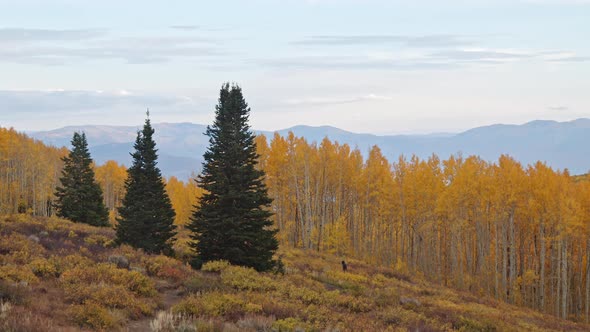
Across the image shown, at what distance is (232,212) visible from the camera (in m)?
22.7

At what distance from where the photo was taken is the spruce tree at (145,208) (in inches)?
959

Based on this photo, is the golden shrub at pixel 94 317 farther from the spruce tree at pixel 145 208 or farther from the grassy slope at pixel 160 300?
the spruce tree at pixel 145 208

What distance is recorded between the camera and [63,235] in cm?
2503

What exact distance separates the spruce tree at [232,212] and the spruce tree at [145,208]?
8.37 ft

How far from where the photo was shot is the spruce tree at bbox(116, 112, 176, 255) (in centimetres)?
Result: 2436

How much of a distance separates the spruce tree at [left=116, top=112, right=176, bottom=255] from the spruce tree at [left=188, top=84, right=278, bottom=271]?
255 centimetres

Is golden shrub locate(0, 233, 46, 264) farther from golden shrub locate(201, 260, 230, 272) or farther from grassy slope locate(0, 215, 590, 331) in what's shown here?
golden shrub locate(201, 260, 230, 272)

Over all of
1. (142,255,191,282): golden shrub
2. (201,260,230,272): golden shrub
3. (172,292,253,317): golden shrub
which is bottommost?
(201,260,230,272): golden shrub

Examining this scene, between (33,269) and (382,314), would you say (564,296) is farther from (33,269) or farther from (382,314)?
(33,269)

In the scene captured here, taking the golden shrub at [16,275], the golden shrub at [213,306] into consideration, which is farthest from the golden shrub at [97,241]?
the golden shrub at [213,306]

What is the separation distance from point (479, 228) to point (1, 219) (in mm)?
45195

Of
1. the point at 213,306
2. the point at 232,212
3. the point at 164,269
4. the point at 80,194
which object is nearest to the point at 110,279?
the point at 164,269

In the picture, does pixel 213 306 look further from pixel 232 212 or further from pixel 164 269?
pixel 232 212

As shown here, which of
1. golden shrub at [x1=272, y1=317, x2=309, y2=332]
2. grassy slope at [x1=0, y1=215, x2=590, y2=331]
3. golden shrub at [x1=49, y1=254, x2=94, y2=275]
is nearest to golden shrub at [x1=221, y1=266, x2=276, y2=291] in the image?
grassy slope at [x1=0, y1=215, x2=590, y2=331]
